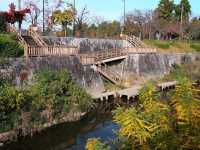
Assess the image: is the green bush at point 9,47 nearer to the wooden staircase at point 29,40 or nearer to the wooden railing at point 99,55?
the wooden staircase at point 29,40

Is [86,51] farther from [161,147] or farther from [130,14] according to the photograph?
[130,14]

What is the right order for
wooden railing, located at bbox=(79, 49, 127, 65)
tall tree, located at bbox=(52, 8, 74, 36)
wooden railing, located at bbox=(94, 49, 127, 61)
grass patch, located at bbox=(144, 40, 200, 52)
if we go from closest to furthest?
wooden railing, located at bbox=(79, 49, 127, 65) → wooden railing, located at bbox=(94, 49, 127, 61) → tall tree, located at bbox=(52, 8, 74, 36) → grass patch, located at bbox=(144, 40, 200, 52)

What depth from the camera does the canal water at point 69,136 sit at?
20.6 meters

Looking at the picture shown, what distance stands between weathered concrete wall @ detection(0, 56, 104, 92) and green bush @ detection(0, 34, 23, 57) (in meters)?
1.84

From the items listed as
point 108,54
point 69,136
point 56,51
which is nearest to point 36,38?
point 56,51

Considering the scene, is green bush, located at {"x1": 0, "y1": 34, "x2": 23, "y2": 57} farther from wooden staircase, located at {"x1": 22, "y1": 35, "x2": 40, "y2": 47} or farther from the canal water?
the canal water

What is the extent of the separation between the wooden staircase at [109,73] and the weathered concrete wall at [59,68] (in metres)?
1.33

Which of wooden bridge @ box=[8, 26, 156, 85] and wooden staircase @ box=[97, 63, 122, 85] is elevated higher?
wooden bridge @ box=[8, 26, 156, 85]

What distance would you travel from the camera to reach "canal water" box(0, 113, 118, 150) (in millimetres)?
20625

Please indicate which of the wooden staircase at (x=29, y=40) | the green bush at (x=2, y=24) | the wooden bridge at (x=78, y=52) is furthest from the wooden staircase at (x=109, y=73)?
the green bush at (x=2, y=24)

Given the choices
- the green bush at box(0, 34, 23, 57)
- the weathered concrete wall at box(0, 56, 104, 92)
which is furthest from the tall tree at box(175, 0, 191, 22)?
the green bush at box(0, 34, 23, 57)

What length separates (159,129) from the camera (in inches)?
279

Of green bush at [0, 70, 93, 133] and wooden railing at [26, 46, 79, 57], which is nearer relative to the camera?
green bush at [0, 70, 93, 133]

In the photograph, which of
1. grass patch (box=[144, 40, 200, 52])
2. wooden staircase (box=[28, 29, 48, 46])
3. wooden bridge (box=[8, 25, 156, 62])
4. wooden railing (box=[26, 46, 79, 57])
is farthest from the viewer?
grass patch (box=[144, 40, 200, 52])
